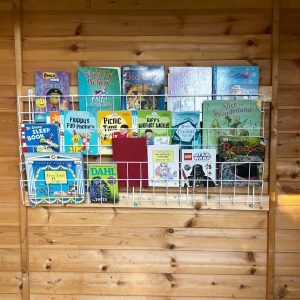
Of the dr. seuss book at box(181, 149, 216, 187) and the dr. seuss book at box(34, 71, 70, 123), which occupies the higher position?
the dr. seuss book at box(34, 71, 70, 123)

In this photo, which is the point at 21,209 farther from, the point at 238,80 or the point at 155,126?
the point at 238,80

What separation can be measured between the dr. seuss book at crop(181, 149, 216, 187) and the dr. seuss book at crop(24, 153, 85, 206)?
1.52 ft

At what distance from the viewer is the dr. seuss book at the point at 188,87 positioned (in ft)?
5.38

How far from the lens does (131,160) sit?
65.5 inches

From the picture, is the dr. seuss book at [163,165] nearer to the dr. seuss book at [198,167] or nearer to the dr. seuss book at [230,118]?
the dr. seuss book at [198,167]

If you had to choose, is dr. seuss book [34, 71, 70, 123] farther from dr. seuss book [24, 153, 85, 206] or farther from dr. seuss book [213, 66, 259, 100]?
dr. seuss book [213, 66, 259, 100]

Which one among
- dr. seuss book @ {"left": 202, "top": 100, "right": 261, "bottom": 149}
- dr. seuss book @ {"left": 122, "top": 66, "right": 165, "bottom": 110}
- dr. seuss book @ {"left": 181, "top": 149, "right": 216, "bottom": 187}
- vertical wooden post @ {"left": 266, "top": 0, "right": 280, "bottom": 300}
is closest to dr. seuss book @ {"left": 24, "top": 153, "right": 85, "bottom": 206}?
dr. seuss book @ {"left": 122, "top": 66, "right": 165, "bottom": 110}

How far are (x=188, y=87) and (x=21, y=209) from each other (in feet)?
3.17

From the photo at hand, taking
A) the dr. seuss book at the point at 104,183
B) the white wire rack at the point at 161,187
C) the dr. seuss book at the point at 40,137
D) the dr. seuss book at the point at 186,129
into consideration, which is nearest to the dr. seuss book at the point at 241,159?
the white wire rack at the point at 161,187

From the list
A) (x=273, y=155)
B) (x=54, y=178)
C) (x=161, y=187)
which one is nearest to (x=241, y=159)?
(x=273, y=155)

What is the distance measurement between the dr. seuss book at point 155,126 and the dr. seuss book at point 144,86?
44mm

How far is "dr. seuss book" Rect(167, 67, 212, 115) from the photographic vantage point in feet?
5.38

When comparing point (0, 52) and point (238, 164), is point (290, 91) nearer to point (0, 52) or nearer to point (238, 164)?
point (238, 164)

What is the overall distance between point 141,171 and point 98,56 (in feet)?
1.83
